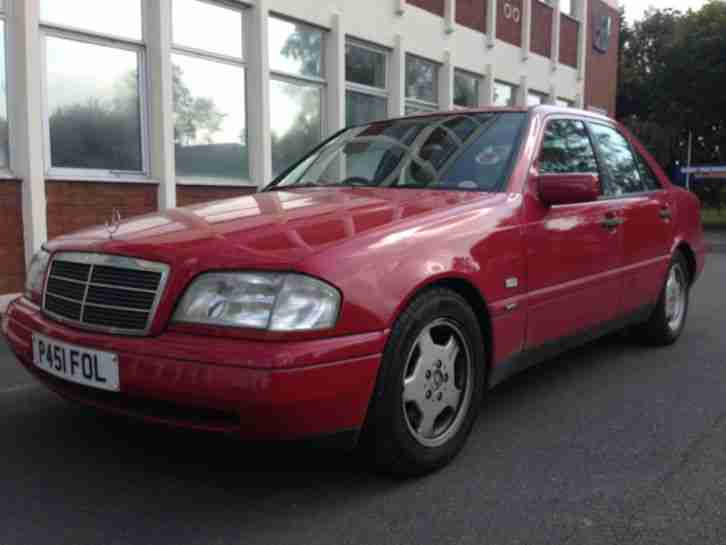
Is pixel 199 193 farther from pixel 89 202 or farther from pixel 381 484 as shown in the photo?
pixel 381 484

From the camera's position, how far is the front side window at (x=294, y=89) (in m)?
9.96

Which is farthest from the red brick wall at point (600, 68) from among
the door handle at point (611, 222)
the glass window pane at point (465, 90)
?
the door handle at point (611, 222)

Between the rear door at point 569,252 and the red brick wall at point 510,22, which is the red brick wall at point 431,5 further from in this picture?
the rear door at point 569,252

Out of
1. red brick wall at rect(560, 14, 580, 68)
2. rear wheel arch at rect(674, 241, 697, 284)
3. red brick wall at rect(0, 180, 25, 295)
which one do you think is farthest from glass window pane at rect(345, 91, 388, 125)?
red brick wall at rect(560, 14, 580, 68)

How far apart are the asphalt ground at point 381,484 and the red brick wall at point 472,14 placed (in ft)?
35.7

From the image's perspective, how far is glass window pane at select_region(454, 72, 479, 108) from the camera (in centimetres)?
1403

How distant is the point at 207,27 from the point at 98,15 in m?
1.55

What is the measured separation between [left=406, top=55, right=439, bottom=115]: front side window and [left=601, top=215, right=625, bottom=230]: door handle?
28.5 ft

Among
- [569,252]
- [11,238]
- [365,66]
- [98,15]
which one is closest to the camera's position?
[569,252]

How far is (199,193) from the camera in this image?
875 centimetres

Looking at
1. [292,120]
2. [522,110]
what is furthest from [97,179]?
[522,110]

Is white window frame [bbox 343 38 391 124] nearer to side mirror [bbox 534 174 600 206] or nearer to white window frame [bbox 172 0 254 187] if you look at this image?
white window frame [bbox 172 0 254 187]

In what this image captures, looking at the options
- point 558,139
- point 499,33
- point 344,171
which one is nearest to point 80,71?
point 344,171

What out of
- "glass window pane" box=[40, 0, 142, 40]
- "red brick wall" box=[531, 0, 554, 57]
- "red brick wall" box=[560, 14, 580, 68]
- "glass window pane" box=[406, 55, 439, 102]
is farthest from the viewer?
"red brick wall" box=[560, 14, 580, 68]
